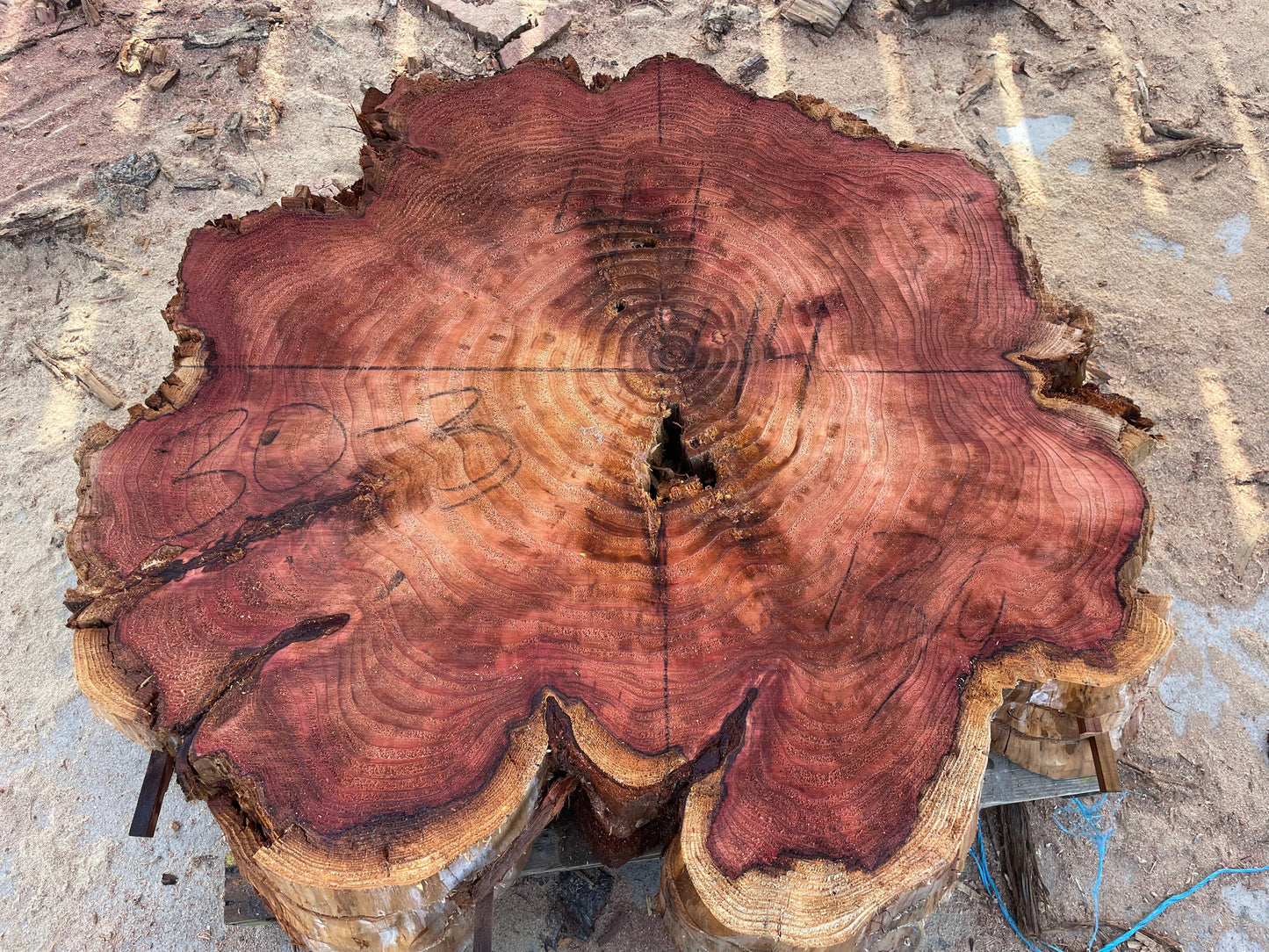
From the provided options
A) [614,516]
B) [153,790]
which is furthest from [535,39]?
[153,790]

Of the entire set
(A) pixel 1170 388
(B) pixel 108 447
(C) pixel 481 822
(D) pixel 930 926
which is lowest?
(D) pixel 930 926

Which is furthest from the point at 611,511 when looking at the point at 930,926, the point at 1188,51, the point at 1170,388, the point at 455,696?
the point at 1188,51

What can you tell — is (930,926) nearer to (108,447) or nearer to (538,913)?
(538,913)

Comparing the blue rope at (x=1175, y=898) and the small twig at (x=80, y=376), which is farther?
the small twig at (x=80, y=376)

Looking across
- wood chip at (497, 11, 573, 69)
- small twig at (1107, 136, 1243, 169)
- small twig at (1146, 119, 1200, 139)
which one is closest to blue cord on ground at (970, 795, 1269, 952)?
small twig at (1107, 136, 1243, 169)

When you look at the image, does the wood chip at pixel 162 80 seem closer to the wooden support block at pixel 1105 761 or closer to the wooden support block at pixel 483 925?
the wooden support block at pixel 483 925

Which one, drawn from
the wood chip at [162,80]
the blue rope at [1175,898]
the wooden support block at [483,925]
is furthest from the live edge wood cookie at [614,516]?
the wood chip at [162,80]

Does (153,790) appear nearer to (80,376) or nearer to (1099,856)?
(80,376)
